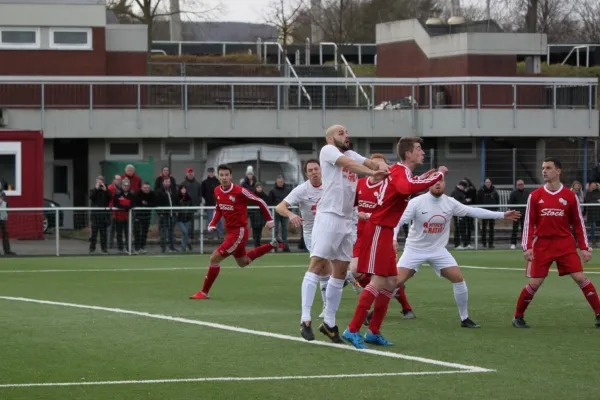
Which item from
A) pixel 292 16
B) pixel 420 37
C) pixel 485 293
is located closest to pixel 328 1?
pixel 292 16

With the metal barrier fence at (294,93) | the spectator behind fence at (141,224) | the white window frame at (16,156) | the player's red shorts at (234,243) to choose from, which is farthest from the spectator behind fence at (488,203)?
the player's red shorts at (234,243)

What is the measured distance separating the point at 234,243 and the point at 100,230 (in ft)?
35.5

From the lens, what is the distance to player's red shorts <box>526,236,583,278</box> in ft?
42.2

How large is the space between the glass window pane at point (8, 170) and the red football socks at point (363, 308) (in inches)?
896

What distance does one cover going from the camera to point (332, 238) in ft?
36.8

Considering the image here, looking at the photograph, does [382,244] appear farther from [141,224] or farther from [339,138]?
[141,224]

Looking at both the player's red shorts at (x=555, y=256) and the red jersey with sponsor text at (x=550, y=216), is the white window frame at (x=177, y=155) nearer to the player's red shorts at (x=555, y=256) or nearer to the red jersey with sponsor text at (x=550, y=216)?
the red jersey with sponsor text at (x=550, y=216)

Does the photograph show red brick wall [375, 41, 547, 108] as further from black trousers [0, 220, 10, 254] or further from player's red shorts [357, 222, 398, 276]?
player's red shorts [357, 222, 398, 276]

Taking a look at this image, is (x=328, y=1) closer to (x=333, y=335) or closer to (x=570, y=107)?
(x=570, y=107)

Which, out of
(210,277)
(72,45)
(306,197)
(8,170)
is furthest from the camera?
(72,45)

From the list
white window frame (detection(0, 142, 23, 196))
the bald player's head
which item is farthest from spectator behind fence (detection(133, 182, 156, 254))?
the bald player's head

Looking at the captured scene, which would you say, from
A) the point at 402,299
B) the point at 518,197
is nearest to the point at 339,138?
the point at 402,299

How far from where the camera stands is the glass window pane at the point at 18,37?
135 feet

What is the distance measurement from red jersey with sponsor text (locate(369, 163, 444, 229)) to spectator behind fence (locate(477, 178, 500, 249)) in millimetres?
17866
